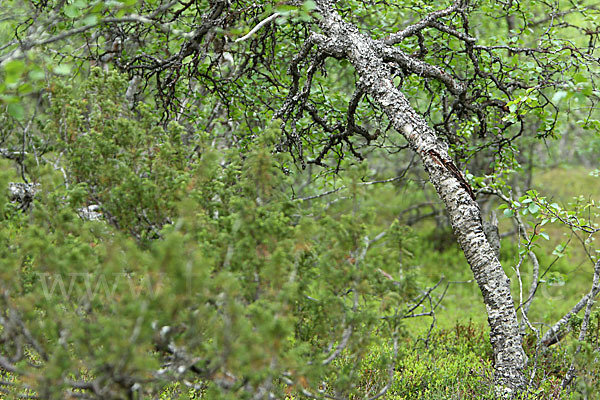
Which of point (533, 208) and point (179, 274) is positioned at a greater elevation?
point (533, 208)

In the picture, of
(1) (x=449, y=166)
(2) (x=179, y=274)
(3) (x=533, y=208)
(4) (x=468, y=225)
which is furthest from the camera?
(3) (x=533, y=208)

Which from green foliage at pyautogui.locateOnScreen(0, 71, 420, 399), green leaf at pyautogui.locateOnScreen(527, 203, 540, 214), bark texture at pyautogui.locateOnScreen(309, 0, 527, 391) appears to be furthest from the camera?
green leaf at pyautogui.locateOnScreen(527, 203, 540, 214)

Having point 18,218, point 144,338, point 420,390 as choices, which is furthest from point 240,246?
point 420,390

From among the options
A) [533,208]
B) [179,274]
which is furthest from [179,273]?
[533,208]

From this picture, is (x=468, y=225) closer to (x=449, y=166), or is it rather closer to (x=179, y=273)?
(x=449, y=166)

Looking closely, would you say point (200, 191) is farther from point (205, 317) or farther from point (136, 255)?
point (205, 317)

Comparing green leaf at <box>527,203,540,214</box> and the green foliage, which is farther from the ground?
green leaf at <box>527,203,540,214</box>

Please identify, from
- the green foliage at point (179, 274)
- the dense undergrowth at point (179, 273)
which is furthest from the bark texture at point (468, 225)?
the green foliage at point (179, 274)

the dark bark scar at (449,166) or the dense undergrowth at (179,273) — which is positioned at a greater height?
the dark bark scar at (449,166)

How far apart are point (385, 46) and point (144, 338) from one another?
2.95m

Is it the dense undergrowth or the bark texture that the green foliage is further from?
the bark texture

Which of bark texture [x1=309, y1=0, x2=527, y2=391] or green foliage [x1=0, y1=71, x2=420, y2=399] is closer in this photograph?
green foliage [x1=0, y1=71, x2=420, y2=399]

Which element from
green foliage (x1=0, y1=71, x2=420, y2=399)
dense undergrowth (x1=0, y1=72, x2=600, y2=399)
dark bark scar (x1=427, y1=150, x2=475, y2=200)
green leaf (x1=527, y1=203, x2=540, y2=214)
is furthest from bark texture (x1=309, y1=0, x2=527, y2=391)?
green foliage (x1=0, y1=71, x2=420, y2=399)

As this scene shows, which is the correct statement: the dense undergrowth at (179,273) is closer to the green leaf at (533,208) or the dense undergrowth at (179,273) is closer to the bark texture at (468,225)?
the bark texture at (468,225)
